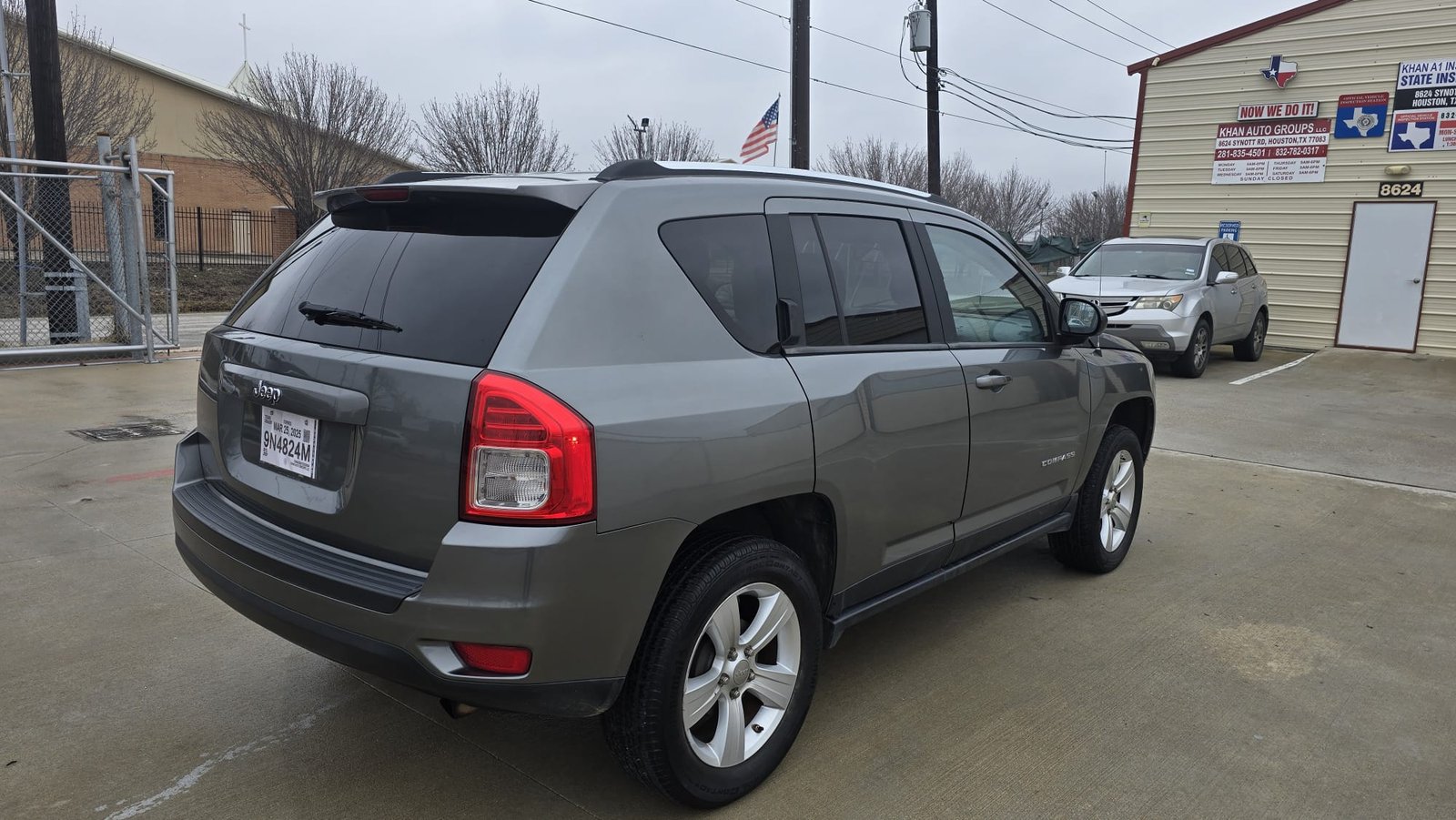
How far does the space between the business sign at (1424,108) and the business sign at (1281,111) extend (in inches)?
45.7

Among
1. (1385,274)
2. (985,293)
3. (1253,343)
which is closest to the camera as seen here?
(985,293)

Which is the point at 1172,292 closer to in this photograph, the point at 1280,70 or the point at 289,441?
the point at 1280,70

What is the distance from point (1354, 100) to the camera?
16.4 m

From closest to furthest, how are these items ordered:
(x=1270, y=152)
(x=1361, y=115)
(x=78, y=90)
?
(x=1361, y=115), (x=1270, y=152), (x=78, y=90)

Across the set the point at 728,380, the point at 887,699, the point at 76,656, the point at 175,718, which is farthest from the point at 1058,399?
the point at 76,656

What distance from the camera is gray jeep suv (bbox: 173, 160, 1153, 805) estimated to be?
239 centimetres

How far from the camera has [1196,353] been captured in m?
12.8

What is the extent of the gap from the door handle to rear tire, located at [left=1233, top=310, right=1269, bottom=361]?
41.8ft

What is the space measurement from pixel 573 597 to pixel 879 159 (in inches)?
1740

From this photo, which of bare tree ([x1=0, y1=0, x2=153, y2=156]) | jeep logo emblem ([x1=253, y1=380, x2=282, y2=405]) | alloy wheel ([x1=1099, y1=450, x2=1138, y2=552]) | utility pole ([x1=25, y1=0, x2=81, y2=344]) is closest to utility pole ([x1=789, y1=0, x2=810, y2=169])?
utility pole ([x1=25, y1=0, x2=81, y2=344])

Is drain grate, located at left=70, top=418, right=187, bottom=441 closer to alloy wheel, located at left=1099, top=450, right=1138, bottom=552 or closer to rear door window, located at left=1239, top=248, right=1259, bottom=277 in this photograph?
alloy wheel, located at left=1099, top=450, right=1138, bottom=552

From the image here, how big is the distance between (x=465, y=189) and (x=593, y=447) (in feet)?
2.84

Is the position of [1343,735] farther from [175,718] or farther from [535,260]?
[175,718]

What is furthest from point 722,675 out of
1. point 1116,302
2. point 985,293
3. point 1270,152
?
point 1270,152
